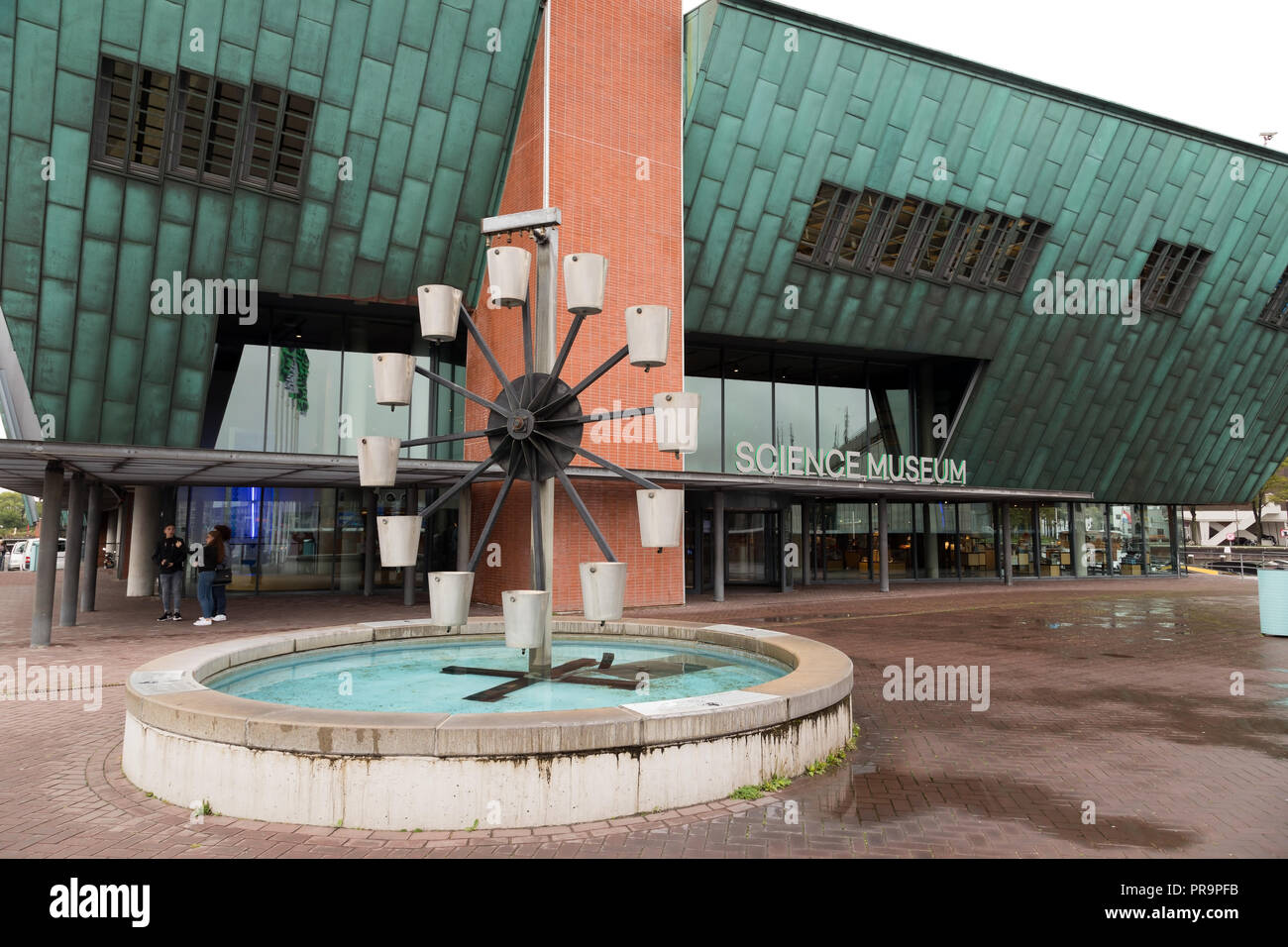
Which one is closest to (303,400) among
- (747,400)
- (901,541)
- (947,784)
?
(747,400)

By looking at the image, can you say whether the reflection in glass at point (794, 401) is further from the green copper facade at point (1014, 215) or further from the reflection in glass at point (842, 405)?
the green copper facade at point (1014, 215)

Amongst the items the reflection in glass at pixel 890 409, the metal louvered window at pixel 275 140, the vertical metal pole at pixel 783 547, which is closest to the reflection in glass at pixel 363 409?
the metal louvered window at pixel 275 140

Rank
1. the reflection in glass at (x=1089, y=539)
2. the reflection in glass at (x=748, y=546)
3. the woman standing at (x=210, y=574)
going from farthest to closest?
1. the reflection in glass at (x=1089, y=539)
2. the reflection in glass at (x=748, y=546)
3. the woman standing at (x=210, y=574)

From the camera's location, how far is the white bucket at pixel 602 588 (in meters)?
7.66

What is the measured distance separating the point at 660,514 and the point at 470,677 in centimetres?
290

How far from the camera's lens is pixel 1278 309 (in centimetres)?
2988

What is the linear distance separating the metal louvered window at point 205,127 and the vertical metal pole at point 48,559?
20.9 ft

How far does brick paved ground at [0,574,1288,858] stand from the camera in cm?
492

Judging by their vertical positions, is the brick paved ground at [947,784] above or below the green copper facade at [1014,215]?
below

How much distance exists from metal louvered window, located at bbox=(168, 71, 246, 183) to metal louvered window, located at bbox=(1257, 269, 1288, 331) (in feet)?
109

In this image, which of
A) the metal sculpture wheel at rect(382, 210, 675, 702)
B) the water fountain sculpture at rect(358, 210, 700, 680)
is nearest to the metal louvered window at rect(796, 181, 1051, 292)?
the metal sculpture wheel at rect(382, 210, 675, 702)

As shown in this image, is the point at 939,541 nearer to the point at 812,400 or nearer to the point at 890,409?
the point at 890,409

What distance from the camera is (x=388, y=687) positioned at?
27.4ft
